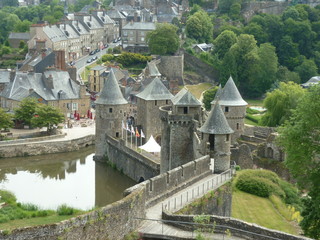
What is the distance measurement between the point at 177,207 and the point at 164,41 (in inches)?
1996

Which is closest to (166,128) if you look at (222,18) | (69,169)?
(69,169)

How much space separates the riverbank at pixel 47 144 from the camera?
129 feet

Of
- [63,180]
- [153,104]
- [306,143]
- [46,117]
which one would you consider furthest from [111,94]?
[306,143]

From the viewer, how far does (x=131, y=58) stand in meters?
67.0

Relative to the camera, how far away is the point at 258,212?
25125 mm

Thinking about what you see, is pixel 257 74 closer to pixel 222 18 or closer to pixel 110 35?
pixel 222 18

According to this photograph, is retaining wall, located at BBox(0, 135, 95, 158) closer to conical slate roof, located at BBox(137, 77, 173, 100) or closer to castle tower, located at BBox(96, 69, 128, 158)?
castle tower, located at BBox(96, 69, 128, 158)

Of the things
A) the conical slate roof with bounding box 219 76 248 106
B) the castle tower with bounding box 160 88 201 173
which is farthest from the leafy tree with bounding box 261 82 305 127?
the castle tower with bounding box 160 88 201 173

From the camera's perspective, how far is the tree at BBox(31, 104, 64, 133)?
42.8m

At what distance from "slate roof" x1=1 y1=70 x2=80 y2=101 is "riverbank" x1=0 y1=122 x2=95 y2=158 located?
643 centimetres

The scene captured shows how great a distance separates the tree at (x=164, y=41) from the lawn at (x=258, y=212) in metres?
42.9

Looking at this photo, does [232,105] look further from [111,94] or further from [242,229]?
[242,229]

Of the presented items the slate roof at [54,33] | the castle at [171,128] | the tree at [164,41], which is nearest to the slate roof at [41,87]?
the castle at [171,128]

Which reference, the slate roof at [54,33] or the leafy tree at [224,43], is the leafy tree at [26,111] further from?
the leafy tree at [224,43]
